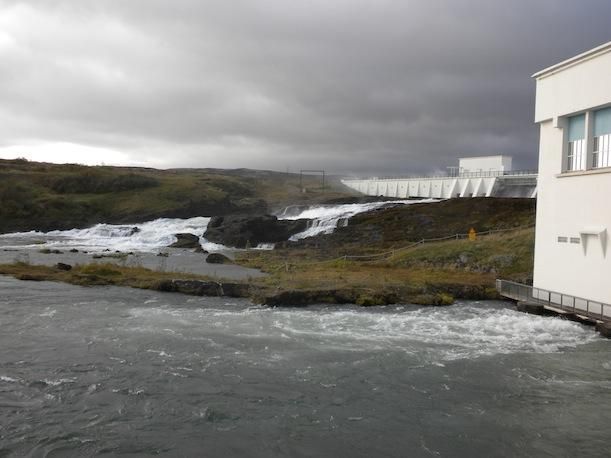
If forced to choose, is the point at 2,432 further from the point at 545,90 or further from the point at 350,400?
the point at 545,90

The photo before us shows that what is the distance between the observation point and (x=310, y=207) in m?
64.3

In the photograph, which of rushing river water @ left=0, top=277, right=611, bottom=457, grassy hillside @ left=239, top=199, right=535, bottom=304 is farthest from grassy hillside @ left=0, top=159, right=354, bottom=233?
rushing river water @ left=0, top=277, right=611, bottom=457

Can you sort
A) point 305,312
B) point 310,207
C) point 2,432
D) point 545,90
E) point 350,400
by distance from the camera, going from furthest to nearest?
point 310,207
point 545,90
point 305,312
point 350,400
point 2,432

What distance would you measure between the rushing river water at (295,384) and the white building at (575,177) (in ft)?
7.79

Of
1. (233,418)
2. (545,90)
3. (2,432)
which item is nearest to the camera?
(2,432)

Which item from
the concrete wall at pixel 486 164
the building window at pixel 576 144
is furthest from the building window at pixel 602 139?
the concrete wall at pixel 486 164

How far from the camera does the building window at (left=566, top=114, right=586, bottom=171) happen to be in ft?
66.6

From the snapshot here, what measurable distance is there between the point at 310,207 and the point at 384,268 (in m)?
32.4

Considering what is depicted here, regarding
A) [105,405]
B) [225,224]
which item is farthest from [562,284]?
[225,224]

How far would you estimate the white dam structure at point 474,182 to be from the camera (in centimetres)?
5997

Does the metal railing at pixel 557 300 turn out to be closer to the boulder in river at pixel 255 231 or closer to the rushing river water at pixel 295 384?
the rushing river water at pixel 295 384

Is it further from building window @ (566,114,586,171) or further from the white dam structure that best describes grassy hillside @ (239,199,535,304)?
the white dam structure

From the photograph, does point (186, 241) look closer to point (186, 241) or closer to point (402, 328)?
point (186, 241)

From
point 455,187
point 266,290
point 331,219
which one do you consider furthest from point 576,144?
point 455,187
